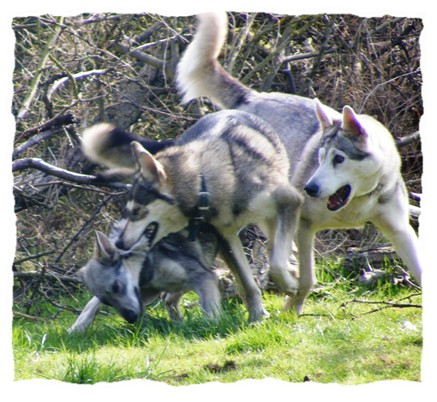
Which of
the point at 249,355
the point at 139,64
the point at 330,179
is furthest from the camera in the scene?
the point at 139,64

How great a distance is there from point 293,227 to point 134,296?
1.11 metres

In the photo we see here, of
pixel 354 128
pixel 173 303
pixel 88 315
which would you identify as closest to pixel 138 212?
pixel 173 303

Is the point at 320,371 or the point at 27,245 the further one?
the point at 27,245

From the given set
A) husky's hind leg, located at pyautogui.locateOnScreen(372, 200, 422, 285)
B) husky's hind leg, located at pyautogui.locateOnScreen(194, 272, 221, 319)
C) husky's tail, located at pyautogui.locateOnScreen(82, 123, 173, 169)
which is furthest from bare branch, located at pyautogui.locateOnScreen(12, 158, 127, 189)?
husky's hind leg, located at pyautogui.locateOnScreen(372, 200, 422, 285)

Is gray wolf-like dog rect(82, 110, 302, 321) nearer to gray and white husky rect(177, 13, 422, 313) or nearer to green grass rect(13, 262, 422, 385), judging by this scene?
gray and white husky rect(177, 13, 422, 313)

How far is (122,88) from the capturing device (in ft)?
22.6

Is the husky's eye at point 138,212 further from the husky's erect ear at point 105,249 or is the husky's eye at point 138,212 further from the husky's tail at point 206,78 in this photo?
the husky's tail at point 206,78

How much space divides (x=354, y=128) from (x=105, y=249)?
1.72 metres

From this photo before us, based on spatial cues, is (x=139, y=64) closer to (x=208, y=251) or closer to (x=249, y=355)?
(x=208, y=251)

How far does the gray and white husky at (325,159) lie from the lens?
5125 mm

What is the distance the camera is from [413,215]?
6.18 meters

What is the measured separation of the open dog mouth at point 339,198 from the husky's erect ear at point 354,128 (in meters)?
0.29

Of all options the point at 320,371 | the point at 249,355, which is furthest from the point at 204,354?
the point at 320,371

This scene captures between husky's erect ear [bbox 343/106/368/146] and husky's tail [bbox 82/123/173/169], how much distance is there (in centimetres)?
121
